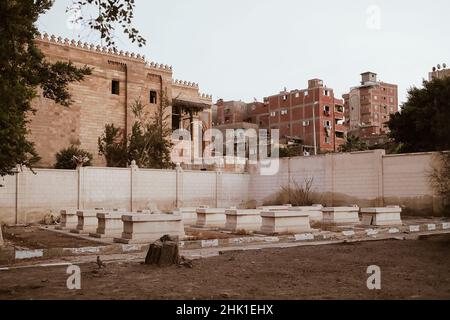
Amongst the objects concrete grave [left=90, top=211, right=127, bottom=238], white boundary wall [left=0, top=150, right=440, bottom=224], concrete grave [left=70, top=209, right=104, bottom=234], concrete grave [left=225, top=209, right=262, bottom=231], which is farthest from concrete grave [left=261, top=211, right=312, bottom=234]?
white boundary wall [left=0, top=150, right=440, bottom=224]

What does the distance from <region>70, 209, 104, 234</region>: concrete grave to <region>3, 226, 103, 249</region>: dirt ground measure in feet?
3.28

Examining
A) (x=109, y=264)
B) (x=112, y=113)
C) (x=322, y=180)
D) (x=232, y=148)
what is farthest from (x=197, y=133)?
(x=109, y=264)

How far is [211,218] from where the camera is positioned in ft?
70.4

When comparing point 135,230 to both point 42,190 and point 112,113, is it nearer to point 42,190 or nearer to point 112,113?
point 42,190

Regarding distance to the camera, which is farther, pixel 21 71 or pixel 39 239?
pixel 39 239

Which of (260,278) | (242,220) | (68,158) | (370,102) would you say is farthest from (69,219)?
(370,102)

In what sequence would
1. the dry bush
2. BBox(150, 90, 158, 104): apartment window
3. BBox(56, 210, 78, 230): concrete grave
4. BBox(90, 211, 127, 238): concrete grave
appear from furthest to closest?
BBox(150, 90, 158, 104): apartment window
the dry bush
BBox(56, 210, 78, 230): concrete grave
BBox(90, 211, 127, 238): concrete grave

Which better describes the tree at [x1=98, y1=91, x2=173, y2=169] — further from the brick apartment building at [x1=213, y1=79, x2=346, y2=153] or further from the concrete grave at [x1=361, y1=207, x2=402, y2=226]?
the brick apartment building at [x1=213, y1=79, x2=346, y2=153]

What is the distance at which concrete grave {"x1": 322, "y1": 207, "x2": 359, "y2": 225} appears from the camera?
22.2 metres

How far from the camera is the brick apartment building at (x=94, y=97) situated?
123 ft

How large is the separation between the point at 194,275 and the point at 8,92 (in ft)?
16.2

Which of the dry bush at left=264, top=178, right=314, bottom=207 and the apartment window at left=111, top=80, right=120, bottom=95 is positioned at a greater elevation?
the apartment window at left=111, top=80, right=120, bottom=95

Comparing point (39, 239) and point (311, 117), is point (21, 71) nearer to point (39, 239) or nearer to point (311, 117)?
point (39, 239)

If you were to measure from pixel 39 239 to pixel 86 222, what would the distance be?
3.05 metres
